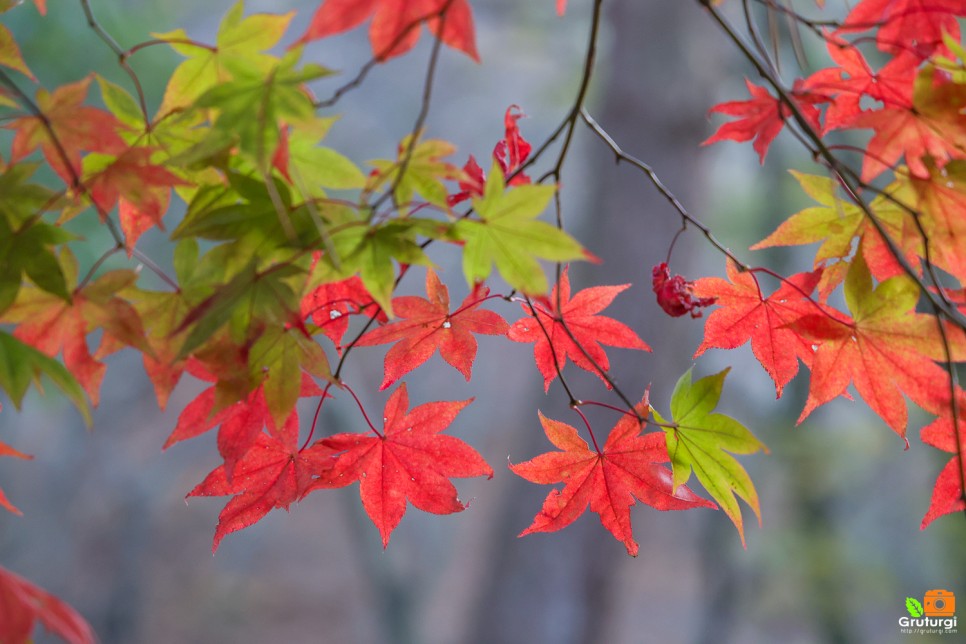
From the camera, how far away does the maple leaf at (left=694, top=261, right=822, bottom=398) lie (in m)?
0.64

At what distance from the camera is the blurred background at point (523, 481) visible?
2529 mm

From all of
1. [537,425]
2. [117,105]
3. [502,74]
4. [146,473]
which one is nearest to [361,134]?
[502,74]

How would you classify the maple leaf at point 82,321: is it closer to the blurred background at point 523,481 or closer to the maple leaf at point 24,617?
the maple leaf at point 24,617

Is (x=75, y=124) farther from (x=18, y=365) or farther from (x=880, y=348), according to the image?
(x=880, y=348)

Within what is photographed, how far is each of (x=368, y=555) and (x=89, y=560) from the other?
2868 mm

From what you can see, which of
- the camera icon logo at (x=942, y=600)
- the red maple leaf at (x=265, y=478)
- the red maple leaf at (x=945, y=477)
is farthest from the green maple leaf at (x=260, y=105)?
the camera icon logo at (x=942, y=600)

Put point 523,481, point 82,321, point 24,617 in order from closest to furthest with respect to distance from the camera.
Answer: point 24,617 → point 82,321 → point 523,481

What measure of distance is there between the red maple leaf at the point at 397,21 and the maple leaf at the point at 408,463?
11.6 inches

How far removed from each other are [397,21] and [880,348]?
0.41 meters

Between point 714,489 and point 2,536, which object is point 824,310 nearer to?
point 714,489

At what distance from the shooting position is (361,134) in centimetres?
627

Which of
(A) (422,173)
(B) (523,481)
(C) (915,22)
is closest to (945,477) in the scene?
(C) (915,22)

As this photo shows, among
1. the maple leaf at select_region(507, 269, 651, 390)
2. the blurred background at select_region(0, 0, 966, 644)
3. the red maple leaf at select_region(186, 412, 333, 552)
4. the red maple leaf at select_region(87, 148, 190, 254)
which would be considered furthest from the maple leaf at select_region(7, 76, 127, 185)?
the blurred background at select_region(0, 0, 966, 644)

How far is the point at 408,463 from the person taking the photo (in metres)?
0.65
